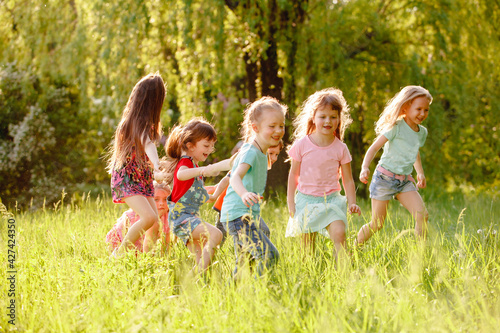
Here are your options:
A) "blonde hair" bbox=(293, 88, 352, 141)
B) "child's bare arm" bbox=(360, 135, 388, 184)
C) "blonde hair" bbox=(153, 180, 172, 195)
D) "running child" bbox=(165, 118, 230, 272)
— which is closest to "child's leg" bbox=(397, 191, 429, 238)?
"child's bare arm" bbox=(360, 135, 388, 184)

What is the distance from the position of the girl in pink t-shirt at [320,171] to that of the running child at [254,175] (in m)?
0.53

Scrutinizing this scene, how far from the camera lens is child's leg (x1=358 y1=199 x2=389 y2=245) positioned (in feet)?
13.4

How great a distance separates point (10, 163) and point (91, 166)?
65.2 inches

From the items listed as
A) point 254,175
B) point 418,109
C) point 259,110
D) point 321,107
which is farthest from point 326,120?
Answer: point 418,109

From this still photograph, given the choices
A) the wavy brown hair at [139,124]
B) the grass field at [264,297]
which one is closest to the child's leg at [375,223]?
the grass field at [264,297]

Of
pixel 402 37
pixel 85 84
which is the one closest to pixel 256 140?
pixel 85 84

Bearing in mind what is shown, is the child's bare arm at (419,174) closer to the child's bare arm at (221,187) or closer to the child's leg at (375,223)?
the child's leg at (375,223)

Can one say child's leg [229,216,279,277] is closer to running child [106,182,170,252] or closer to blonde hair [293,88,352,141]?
blonde hair [293,88,352,141]

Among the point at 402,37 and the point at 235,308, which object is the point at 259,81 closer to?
the point at 402,37

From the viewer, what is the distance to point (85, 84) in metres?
7.37

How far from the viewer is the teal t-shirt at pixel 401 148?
14.4 feet

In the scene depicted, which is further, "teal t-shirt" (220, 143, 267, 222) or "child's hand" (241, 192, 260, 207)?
"teal t-shirt" (220, 143, 267, 222)

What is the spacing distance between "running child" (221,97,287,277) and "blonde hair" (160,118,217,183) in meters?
0.52

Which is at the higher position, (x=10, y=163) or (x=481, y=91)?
(x=481, y=91)
